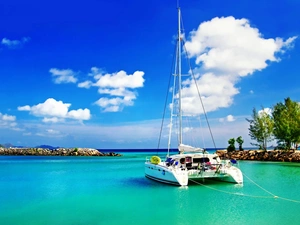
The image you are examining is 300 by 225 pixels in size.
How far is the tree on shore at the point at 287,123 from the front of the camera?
5416 centimetres

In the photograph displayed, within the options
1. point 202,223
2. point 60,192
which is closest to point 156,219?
point 202,223

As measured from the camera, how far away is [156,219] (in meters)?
14.6

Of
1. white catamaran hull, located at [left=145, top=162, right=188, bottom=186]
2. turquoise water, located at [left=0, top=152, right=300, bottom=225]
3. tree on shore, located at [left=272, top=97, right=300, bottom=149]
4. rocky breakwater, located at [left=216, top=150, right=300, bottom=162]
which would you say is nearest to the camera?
turquoise water, located at [left=0, top=152, right=300, bottom=225]

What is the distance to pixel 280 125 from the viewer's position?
5566cm

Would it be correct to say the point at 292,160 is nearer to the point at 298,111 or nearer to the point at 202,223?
the point at 298,111

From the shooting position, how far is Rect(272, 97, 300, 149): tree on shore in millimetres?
54156

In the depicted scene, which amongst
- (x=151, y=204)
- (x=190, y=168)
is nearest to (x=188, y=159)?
(x=190, y=168)

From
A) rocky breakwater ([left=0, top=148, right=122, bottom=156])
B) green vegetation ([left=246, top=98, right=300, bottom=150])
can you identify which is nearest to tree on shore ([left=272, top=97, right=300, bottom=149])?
green vegetation ([left=246, top=98, right=300, bottom=150])

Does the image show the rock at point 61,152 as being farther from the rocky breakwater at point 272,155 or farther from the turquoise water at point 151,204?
the turquoise water at point 151,204

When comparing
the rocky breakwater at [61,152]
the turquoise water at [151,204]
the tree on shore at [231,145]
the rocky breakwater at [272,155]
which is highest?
the tree on shore at [231,145]

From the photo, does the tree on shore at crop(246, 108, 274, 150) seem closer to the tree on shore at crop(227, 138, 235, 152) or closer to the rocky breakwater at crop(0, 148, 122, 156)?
the tree on shore at crop(227, 138, 235, 152)

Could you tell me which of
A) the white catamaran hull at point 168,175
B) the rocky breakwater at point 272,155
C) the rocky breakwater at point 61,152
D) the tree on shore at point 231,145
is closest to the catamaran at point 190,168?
the white catamaran hull at point 168,175

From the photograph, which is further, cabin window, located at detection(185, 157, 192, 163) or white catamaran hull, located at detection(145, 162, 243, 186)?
cabin window, located at detection(185, 157, 192, 163)

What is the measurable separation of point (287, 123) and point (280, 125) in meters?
1.40
